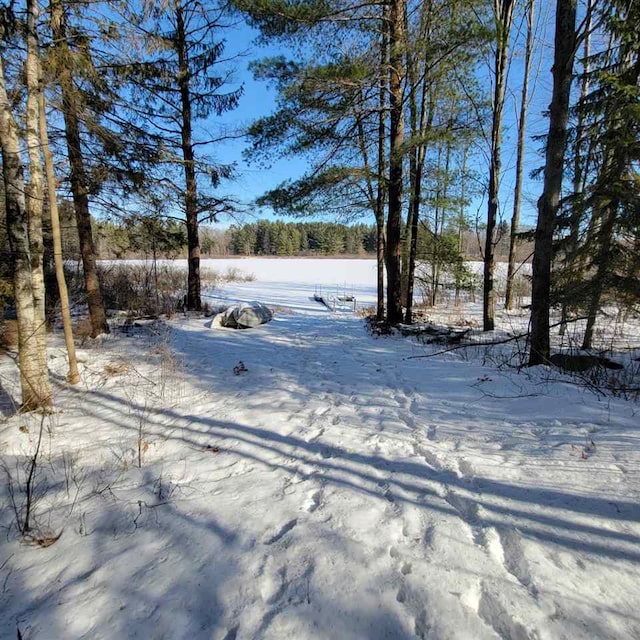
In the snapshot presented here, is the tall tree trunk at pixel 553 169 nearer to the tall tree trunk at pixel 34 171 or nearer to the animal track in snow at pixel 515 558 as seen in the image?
the animal track in snow at pixel 515 558

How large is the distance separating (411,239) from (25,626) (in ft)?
34.5

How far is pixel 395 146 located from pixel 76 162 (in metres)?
6.22

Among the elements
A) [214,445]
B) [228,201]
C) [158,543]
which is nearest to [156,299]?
[228,201]

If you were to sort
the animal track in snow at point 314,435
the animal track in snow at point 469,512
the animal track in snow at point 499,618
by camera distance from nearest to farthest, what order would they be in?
the animal track in snow at point 499,618 < the animal track in snow at point 469,512 < the animal track in snow at point 314,435

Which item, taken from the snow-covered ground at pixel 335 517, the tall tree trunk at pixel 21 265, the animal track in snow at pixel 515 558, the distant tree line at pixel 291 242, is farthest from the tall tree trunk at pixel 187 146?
the distant tree line at pixel 291 242

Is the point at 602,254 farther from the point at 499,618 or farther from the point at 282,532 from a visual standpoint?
the point at 282,532

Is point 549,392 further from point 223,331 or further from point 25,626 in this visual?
point 223,331

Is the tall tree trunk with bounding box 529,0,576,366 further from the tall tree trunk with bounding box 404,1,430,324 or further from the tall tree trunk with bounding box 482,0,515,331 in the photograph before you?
the tall tree trunk with bounding box 482,0,515,331

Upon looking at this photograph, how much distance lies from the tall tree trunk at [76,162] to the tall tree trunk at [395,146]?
5.27m

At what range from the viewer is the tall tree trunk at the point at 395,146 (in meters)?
6.57

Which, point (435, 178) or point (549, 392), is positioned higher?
point (435, 178)

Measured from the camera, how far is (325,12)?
20.1 ft

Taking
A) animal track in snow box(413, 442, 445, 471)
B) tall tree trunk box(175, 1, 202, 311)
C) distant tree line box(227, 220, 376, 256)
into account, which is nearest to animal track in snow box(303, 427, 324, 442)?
animal track in snow box(413, 442, 445, 471)

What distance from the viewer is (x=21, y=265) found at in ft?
11.9
